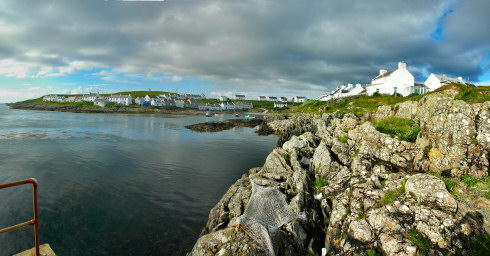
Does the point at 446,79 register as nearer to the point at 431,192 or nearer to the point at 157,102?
the point at 431,192

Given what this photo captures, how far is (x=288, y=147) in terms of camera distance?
68.7 ft

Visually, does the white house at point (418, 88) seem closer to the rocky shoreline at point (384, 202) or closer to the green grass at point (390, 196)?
the rocky shoreline at point (384, 202)

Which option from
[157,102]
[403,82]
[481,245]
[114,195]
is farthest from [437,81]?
[157,102]

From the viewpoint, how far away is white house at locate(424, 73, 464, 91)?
5059 centimetres

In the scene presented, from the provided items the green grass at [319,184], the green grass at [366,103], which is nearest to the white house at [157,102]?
the green grass at [366,103]

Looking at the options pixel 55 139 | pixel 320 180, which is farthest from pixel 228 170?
pixel 55 139

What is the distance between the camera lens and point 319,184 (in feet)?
47.1

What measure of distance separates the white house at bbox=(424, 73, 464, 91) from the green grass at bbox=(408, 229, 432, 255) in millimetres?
57651

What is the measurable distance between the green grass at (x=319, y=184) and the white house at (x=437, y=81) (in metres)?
53.9

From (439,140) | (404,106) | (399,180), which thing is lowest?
(399,180)

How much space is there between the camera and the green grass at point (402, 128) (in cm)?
1539

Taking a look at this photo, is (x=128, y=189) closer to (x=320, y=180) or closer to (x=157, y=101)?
(x=320, y=180)

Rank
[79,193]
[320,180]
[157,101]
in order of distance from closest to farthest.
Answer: [320,180] < [79,193] < [157,101]

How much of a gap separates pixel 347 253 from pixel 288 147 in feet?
41.3
